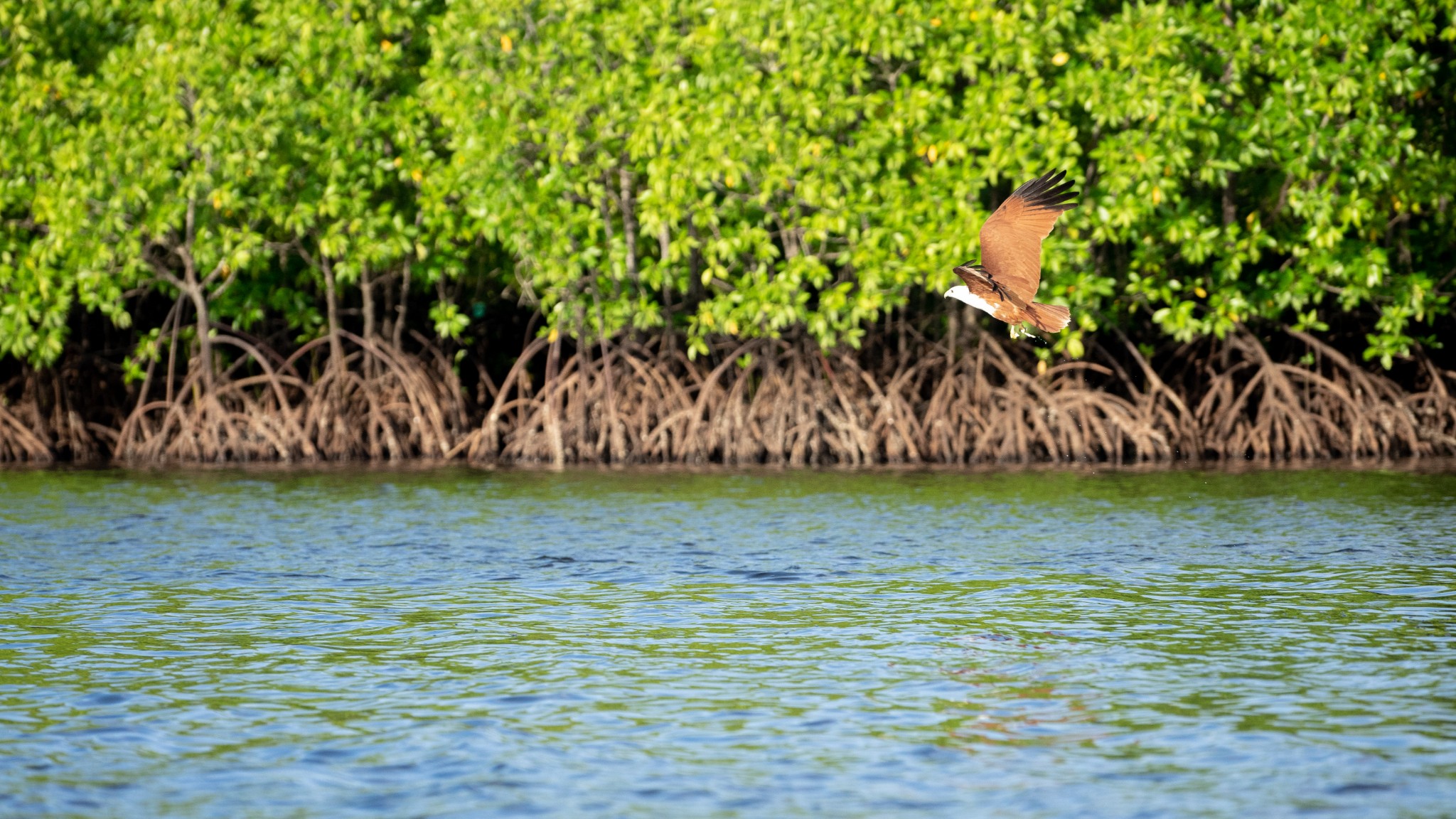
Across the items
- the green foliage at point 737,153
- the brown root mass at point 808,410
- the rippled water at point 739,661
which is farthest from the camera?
the brown root mass at point 808,410


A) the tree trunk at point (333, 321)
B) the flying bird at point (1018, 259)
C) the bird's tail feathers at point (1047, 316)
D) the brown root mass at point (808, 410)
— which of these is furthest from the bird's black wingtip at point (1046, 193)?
the tree trunk at point (333, 321)

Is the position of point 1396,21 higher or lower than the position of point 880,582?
higher

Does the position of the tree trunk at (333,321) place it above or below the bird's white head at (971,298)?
above

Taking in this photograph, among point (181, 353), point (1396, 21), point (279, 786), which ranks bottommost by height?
point (279, 786)

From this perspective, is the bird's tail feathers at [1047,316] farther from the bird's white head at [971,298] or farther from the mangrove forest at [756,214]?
the mangrove forest at [756,214]

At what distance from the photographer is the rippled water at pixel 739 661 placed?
645 centimetres

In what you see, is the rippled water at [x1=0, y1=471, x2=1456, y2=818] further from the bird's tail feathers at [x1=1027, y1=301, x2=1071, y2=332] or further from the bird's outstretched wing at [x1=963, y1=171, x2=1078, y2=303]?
the bird's outstretched wing at [x1=963, y1=171, x2=1078, y2=303]

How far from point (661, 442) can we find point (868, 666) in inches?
479

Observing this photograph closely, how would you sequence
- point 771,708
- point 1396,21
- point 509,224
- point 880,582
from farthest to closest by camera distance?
point 509,224
point 1396,21
point 880,582
point 771,708

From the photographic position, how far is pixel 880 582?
1120cm

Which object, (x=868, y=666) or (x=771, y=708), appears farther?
(x=868, y=666)

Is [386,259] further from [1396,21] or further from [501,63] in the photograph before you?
[1396,21]

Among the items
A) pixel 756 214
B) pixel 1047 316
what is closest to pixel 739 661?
pixel 1047 316

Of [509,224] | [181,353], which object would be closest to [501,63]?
[509,224]
